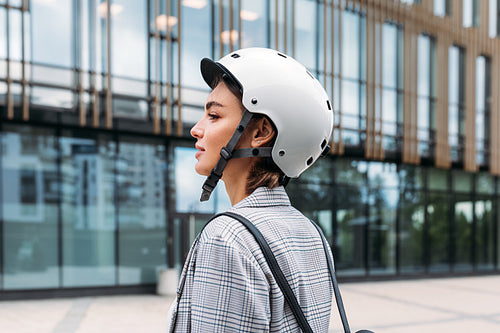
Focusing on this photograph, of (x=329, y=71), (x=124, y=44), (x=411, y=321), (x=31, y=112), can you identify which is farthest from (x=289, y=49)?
(x=411, y=321)

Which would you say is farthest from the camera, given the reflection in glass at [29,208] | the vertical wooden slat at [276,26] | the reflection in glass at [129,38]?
the vertical wooden slat at [276,26]

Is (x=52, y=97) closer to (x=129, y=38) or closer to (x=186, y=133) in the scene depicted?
(x=129, y=38)

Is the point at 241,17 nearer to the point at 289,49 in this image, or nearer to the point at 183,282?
the point at 289,49

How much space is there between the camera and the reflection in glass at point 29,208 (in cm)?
1130

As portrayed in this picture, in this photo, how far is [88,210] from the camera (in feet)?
39.7

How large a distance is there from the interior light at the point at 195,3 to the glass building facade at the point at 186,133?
0.03 meters

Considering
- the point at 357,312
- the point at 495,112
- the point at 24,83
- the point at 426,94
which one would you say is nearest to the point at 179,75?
the point at 24,83

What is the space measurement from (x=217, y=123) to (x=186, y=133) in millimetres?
11451

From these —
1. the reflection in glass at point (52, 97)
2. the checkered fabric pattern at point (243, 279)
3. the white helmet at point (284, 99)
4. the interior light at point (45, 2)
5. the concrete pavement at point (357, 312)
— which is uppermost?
the interior light at point (45, 2)

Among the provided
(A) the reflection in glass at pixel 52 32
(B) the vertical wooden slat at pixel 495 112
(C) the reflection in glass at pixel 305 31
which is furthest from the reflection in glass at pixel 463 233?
(A) the reflection in glass at pixel 52 32

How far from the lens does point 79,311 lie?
10055 millimetres

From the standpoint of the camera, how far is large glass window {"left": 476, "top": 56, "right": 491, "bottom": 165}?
1842 cm

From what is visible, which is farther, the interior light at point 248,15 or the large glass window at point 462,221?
the large glass window at point 462,221

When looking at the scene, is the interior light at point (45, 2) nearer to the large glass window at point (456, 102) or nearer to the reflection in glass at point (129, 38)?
the reflection in glass at point (129, 38)
